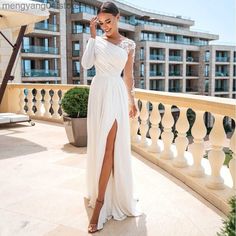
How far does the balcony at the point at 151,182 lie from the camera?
2.53 m

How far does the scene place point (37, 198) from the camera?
119 inches

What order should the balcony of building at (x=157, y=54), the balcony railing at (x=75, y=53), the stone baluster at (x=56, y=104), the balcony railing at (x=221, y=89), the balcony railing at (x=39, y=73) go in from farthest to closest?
the balcony railing at (x=221, y=89) < the balcony of building at (x=157, y=54) < the balcony railing at (x=75, y=53) < the balcony railing at (x=39, y=73) < the stone baluster at (x=56, y=104)

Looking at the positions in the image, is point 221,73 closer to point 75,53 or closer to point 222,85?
point 222,85

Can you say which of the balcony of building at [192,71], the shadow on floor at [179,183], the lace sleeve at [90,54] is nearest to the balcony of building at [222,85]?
the balcony of building at [192,71]

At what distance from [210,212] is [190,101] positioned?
1008 millimetres

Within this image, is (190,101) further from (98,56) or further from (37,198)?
(37,198)

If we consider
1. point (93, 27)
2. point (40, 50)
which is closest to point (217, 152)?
point (93, 27)

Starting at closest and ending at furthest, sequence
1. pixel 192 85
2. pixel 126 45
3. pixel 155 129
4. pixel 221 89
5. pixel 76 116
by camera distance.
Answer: pixel 126 45 < pixel 155 129 < pixel 76 116 < pixel 192 85 < pixel 221 89

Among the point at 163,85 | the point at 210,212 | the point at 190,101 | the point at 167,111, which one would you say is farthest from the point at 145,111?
the point at 163,85

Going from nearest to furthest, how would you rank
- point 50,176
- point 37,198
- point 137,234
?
point 137,234 → point 37,198 → point 50,176

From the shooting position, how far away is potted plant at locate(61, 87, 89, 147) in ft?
15.8

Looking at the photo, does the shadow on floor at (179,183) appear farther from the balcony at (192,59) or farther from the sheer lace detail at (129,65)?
the balcony at (192,59)

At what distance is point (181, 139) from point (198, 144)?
0.95 ft

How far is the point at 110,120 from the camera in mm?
2533
